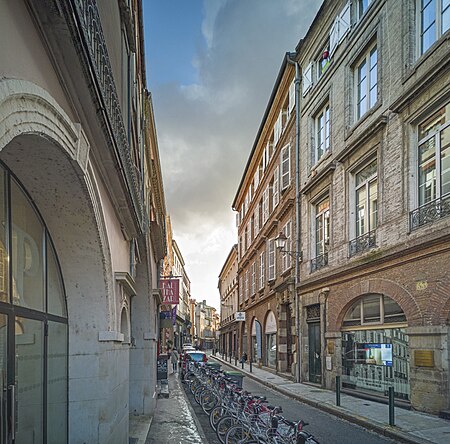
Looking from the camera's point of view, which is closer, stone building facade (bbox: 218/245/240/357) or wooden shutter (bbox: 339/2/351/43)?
wooden shutter (bbox: 339/2/351/43)

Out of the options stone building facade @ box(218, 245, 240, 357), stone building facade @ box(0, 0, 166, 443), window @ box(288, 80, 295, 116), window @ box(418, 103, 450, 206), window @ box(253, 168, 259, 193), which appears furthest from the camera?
stone building facade @ box(218, 245, 240, 357)

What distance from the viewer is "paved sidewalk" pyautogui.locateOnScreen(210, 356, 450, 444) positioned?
10.4 metres

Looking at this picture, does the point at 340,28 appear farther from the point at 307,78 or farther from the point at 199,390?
the point at 199,390

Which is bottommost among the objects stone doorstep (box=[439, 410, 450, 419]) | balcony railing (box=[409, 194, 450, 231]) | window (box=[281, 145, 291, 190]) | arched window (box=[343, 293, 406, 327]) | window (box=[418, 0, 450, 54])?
stone doorstep (box=[439, 410, 450, 419])

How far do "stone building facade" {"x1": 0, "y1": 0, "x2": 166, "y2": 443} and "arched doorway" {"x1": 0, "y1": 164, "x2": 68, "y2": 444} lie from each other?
0.01 meters

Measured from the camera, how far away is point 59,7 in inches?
133

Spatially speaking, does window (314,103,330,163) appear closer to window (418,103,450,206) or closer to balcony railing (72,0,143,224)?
window (418,103,450,206)

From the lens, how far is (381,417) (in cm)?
1266

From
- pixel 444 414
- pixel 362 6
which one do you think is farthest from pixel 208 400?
pixel 362 6

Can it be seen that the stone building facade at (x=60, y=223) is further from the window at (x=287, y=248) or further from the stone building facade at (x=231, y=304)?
the stone building facade at (x=231, y=304)

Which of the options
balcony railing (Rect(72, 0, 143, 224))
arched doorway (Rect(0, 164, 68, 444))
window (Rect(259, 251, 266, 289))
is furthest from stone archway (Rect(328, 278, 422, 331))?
window (Rect(259, 251, 266, 289))

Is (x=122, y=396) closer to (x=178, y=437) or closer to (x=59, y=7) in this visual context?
(x=178, y=437)

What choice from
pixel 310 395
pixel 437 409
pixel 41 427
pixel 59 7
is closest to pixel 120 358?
pixel 41 427

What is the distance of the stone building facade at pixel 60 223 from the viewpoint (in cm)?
345
